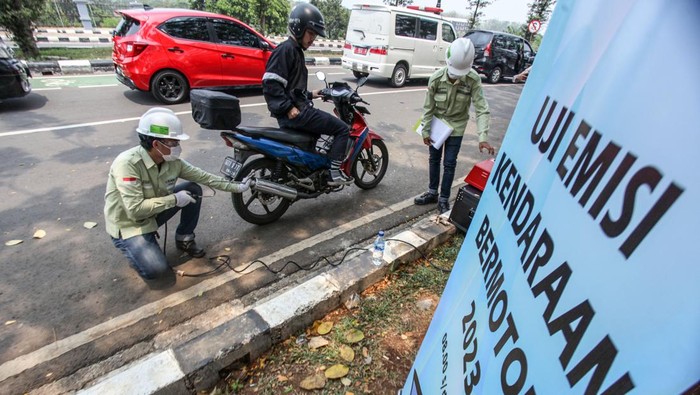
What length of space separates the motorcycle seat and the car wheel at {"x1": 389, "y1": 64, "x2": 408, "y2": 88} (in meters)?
7.59

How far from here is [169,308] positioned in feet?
8.20

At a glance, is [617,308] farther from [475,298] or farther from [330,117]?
[330,117]

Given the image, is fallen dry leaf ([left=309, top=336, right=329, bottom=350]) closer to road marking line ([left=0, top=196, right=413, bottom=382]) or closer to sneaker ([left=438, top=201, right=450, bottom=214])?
road marking line ([left=0, top=196, right=413, bottom=382])

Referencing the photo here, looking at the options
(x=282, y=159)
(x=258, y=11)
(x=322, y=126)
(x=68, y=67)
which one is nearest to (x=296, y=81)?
(x=322, y=126)

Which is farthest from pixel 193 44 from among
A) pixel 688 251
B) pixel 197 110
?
pixel 688 251

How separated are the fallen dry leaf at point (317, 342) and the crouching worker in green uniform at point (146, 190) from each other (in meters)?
1.22

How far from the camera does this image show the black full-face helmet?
2980mm

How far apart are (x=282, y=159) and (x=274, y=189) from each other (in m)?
0.28

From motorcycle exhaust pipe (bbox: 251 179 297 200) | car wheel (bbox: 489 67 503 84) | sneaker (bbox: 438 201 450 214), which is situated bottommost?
car wheel (bbox: 489 67 503 84)

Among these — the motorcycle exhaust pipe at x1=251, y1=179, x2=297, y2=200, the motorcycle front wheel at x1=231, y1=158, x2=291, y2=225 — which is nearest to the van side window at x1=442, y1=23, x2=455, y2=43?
the motorcycle front wheel at x1=231, y1=158, x2=291, y2=225

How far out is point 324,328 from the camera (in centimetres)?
235

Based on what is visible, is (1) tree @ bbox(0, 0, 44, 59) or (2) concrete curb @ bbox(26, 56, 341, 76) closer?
(2) concrete curb @ bbox(26, 56, 341, 76)

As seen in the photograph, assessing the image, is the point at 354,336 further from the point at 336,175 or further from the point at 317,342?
the point at 336,175

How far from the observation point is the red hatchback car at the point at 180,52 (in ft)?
21.2
